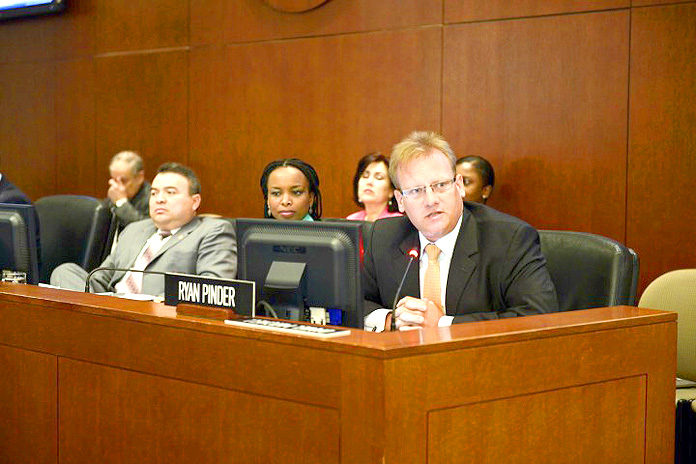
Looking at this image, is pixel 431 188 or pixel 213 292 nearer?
pixel 213 292

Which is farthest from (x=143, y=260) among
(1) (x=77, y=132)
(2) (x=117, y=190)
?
(1) (x=77, y=132)

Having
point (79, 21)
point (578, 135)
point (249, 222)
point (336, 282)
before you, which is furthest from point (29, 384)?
point (79, 21)

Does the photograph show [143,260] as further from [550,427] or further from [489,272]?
[550,427]

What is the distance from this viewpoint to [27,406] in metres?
2.46

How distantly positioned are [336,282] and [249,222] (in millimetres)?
318

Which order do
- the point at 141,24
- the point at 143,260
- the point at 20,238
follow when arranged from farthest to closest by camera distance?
the point at 141,24 < the point at 143,260 < the point at 20,238

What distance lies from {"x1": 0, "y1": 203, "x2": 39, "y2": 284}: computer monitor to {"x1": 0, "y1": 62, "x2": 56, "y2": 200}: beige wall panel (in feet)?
14.8

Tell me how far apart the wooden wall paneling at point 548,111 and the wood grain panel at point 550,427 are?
2.77m

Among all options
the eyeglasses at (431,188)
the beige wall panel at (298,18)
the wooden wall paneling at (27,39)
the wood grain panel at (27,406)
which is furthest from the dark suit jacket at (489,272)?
the wooden wall paneling at (27,39)

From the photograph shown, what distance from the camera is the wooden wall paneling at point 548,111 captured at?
4703 millimetres

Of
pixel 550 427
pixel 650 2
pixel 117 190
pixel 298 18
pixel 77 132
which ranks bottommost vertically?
pixel 550 427

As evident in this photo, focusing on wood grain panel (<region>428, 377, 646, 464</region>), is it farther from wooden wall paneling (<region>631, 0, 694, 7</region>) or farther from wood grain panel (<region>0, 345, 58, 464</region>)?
wooden wall paneling (<region>631, 0, 694, 7</region>)

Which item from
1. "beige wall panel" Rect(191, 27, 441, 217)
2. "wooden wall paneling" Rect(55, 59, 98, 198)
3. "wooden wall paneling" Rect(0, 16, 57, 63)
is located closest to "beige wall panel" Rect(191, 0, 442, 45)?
"beige wall panel" Rect(191, 27, 441, 217)

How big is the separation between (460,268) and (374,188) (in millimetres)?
2303
